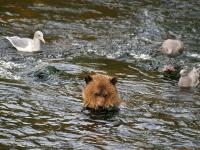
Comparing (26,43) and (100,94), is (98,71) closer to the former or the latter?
(26,43)

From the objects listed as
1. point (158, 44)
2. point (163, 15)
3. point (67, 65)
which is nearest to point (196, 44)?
point (158, 44)

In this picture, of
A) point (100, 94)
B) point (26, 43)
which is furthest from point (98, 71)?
point (100, 94)

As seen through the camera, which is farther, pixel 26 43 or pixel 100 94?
pixel 26 43

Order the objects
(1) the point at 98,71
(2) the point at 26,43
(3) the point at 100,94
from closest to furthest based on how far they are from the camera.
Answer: (3) the point at 100,94 < (1) the point at 98,71 < (2) the point at 26,43

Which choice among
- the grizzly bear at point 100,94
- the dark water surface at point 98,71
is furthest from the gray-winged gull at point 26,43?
the grizzly bear at point 100,94

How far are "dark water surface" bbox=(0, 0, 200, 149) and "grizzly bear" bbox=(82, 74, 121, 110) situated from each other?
20 centimetres

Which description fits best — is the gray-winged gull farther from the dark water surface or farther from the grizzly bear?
the grizzly bear

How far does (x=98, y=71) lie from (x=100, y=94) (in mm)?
2564

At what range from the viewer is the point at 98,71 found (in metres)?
11.5

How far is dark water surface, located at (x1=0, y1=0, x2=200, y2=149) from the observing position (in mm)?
7969

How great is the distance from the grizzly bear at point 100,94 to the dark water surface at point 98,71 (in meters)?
0.20

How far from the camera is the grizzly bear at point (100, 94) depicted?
894cm

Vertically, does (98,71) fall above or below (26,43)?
below

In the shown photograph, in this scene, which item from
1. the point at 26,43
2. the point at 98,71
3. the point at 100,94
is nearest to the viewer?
the point at 100,94
